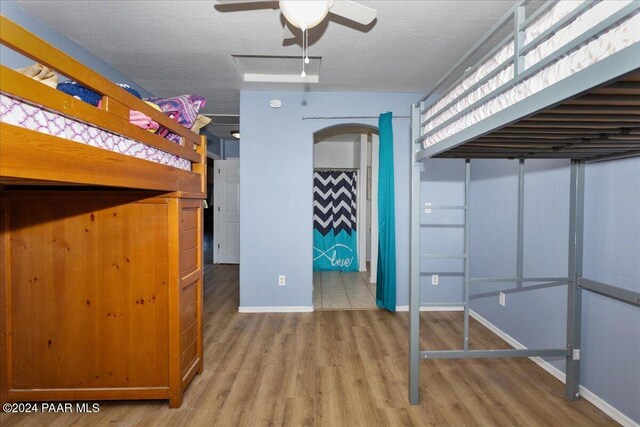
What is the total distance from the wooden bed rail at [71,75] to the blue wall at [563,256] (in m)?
2.51

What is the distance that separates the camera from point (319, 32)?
2451 millimetres

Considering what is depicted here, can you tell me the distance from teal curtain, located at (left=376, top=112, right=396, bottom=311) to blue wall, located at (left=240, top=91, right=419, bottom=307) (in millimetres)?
289

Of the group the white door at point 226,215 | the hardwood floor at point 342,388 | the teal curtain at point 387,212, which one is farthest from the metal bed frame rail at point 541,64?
the white door at point 226,215

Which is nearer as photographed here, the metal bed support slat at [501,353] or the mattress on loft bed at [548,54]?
the mattress on loft bed at [548,54]

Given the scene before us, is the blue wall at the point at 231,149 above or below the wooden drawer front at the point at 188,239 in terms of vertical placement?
above

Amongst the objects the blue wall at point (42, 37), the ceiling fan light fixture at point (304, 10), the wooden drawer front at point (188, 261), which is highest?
the blue wall at point (42, 37)

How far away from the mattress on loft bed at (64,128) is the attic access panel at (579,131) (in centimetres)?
151

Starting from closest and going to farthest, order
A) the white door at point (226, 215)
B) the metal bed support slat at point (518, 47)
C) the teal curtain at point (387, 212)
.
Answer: the metal bed support slat at point (518, 47)
the teal curtain at point (387, 212)
the white door at point (226, 215)

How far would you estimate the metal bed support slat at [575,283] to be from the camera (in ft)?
6.79

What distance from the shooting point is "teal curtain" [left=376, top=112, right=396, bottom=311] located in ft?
11.9

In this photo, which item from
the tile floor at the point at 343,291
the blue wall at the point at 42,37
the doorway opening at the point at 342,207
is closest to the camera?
the blue wall at the point at 42,37

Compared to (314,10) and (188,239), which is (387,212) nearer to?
(188,239)

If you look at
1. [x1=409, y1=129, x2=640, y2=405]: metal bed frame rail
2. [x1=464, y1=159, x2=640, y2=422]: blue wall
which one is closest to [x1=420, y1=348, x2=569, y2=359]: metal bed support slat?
[x1=409, y1=129, x2=640, y2=405]: metal bed frame rail

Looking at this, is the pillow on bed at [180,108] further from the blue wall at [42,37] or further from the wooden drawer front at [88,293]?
the blue wall at [42,37]
